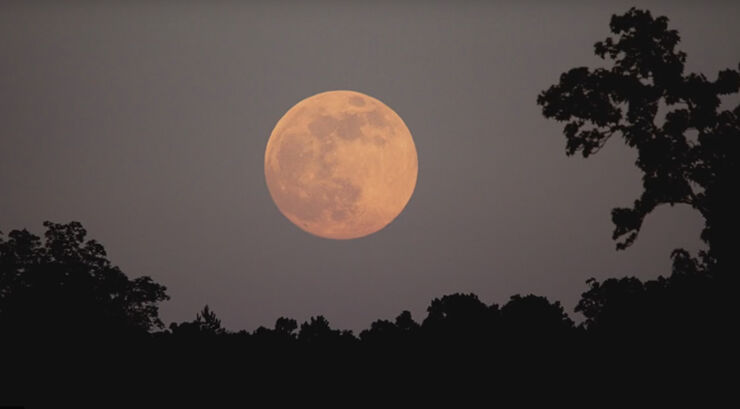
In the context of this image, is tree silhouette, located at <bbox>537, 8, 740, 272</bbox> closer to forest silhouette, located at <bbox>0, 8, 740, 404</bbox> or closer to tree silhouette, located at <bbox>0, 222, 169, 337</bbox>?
forest silhouette, located at <bbox>0, 8, 740, 404</bbox>

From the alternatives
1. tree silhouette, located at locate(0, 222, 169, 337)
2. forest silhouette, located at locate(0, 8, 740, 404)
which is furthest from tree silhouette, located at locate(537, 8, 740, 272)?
tree silhouette, located at locate(0, 222, 169, 337)

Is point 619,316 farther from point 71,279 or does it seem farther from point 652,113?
point 71,279

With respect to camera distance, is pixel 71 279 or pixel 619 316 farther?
pixel 71 279

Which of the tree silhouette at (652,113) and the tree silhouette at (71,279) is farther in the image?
the tree silhouette at (71,279)

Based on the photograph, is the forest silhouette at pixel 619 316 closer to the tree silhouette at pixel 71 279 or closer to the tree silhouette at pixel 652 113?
the tree silhouette at pixel 652 113

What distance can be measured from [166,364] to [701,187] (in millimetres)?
18122

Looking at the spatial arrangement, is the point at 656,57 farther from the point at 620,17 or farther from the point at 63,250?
the point at 63,250

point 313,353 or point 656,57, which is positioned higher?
point 656,57

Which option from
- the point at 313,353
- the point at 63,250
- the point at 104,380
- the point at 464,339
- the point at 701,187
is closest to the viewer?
the point at 104,380

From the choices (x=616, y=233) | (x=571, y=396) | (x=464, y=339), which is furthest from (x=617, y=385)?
(x=464, y=339)

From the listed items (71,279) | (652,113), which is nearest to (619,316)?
(652,113)

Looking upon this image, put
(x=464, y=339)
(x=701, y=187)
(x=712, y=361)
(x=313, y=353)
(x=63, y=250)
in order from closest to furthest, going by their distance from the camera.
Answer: (x=712, y=361), (x=701, y=187), (x=313, y=353), (x=464, y=339), (x=63, y=250)

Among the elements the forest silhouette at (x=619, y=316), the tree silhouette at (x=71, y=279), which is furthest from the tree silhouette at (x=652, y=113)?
the tree silhouette at (x=71, y=279)

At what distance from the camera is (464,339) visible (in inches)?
1307
